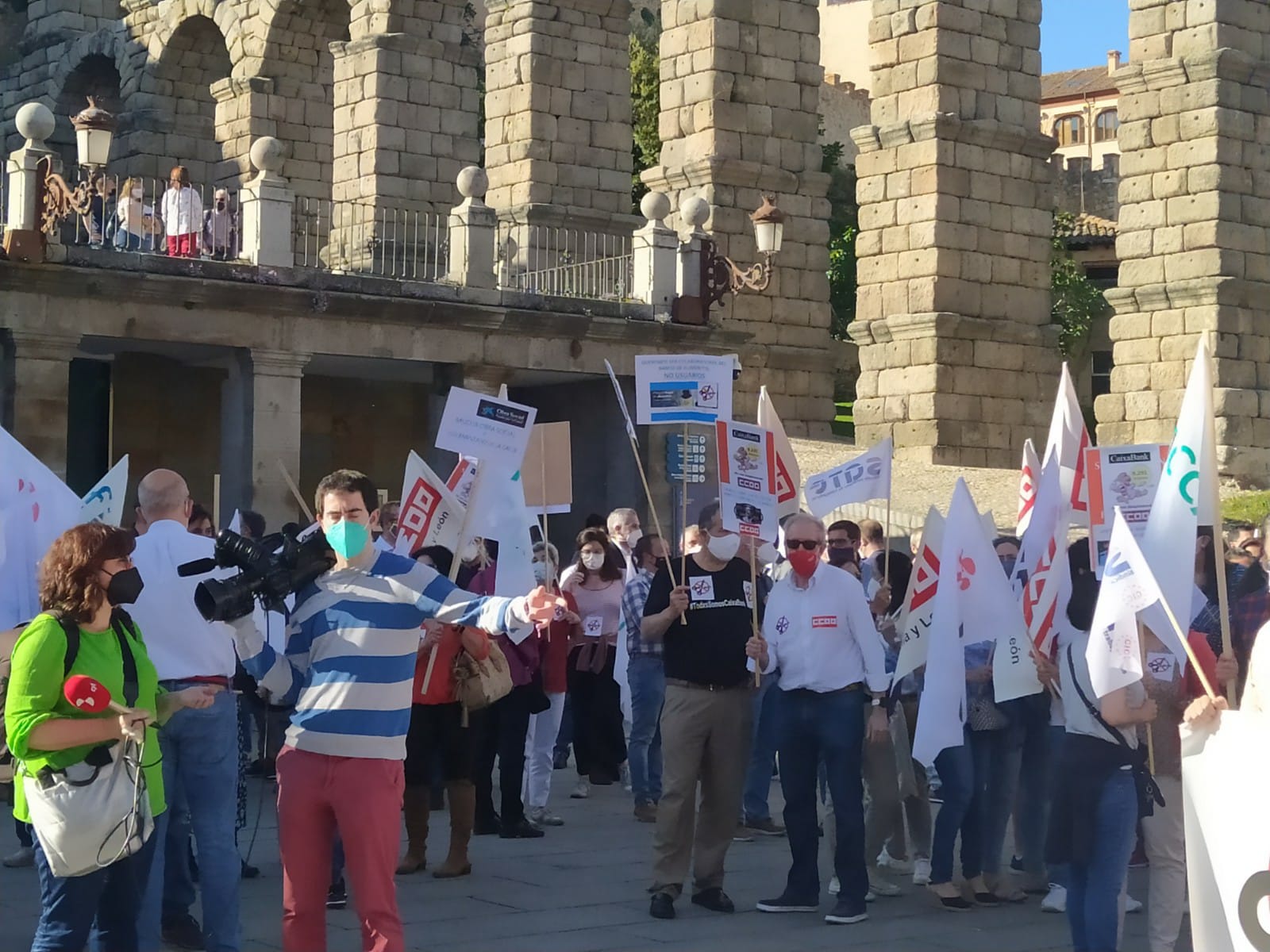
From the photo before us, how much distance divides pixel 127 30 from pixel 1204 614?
90.7 ft

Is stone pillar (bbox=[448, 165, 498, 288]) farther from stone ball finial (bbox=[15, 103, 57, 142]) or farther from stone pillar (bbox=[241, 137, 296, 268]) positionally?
stone ball finial (bbox=[15, 103, 57, 142])

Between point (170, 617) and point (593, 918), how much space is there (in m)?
2.66

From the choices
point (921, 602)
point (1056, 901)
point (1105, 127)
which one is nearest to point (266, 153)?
point (921, 602)

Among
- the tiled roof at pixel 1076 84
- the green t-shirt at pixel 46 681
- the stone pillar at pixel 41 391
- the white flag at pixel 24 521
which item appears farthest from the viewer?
the tiled roof at pixel 1076 84

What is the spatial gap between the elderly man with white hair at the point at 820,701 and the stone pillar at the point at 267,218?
390 inches

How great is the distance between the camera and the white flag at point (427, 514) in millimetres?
9812

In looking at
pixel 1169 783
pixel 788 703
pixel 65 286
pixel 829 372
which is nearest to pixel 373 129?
pixel 829 372

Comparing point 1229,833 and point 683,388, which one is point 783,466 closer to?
point 683,388

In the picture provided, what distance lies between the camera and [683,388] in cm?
1035

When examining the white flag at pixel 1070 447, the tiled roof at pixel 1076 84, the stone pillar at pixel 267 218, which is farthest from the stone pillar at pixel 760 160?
the tiled roof at pixel 1076 84

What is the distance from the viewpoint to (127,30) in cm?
3219

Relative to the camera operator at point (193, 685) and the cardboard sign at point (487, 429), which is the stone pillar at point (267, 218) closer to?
the cardboard sign at point (487, 429)

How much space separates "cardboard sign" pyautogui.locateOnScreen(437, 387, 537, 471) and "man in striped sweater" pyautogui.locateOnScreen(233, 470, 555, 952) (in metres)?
2.28

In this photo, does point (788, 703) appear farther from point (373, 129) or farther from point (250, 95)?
point (250, 95)
